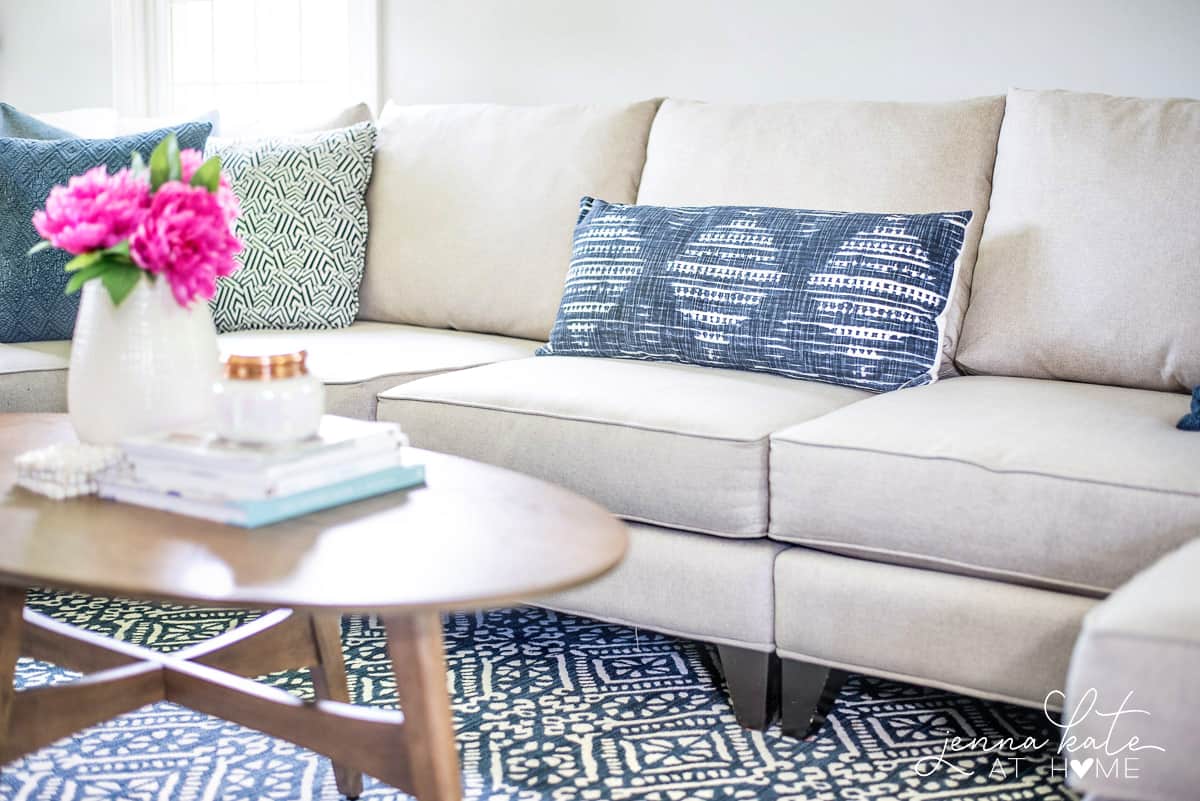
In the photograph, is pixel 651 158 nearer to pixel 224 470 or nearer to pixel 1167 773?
pixel 224 470

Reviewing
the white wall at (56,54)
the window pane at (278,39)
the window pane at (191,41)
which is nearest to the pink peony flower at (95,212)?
the window pane at (278,39)

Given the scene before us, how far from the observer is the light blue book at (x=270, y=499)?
4.49ft

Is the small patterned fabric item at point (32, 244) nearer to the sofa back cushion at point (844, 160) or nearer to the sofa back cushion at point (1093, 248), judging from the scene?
the sofa back cushion at point (844, 160)

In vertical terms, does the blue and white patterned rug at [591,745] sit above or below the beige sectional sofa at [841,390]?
below

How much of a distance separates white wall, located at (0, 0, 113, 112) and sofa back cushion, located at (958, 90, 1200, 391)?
3299 millimetres

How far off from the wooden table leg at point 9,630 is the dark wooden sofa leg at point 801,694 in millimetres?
1043

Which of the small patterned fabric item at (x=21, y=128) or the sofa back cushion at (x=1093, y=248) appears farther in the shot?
the small patterned fabric item at (x=21, y=128)

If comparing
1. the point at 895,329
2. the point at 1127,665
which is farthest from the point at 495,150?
the point at 1127,665

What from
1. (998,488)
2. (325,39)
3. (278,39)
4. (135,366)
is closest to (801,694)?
(998,488)

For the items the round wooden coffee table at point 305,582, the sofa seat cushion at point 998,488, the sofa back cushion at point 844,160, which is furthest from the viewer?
the sofa back cushion at point 844,160

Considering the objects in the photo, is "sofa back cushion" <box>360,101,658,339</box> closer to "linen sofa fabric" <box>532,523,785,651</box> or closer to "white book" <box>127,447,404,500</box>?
"linen sofa fabric" <box>532,523,785,651</box>

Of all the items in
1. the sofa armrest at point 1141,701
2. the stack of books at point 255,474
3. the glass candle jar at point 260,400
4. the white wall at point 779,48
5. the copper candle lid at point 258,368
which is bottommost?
the sofa armrest at point 1141,701

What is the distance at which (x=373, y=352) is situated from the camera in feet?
8.37

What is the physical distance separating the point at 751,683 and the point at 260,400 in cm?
89
